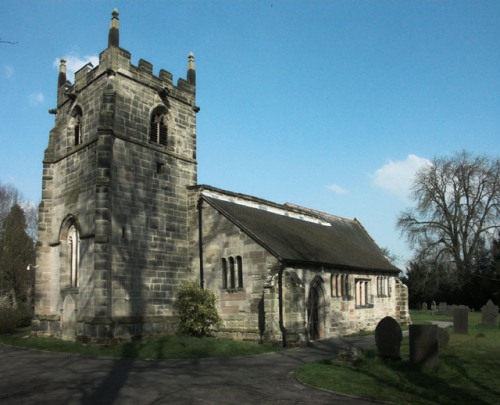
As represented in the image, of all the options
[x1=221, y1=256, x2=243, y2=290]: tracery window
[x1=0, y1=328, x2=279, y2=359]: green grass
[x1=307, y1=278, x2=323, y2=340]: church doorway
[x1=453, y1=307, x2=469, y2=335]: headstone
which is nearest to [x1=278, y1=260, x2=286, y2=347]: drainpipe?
[x1=0, y1=328, x2=279, y2=359]: green grass

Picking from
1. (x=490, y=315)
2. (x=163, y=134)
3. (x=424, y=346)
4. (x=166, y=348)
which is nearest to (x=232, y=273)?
(x=166, y=348)

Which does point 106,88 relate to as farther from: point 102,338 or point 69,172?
point 102,338

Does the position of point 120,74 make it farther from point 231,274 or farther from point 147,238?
point 231,274

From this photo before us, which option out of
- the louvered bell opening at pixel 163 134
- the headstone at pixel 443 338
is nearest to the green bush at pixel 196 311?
the louvered bell opening at pixel 163 134

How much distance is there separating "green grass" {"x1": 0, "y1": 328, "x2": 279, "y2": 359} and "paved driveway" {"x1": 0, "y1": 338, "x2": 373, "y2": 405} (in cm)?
95

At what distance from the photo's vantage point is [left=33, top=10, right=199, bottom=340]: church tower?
21.2 m

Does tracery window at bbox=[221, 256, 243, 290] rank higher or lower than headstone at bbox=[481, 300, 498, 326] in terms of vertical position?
higher

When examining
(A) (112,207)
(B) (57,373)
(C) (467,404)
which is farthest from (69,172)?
(C) (467,404)

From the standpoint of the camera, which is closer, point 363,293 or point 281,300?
point 281,300

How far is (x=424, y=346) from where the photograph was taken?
1338cm

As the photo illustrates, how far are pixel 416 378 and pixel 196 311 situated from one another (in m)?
12.5

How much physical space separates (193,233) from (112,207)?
508 cm

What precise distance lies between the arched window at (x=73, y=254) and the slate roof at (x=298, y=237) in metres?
6.77

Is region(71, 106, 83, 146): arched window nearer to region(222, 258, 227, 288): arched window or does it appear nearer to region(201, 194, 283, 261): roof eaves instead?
region(201, 194, 283, 261): roof eaves
